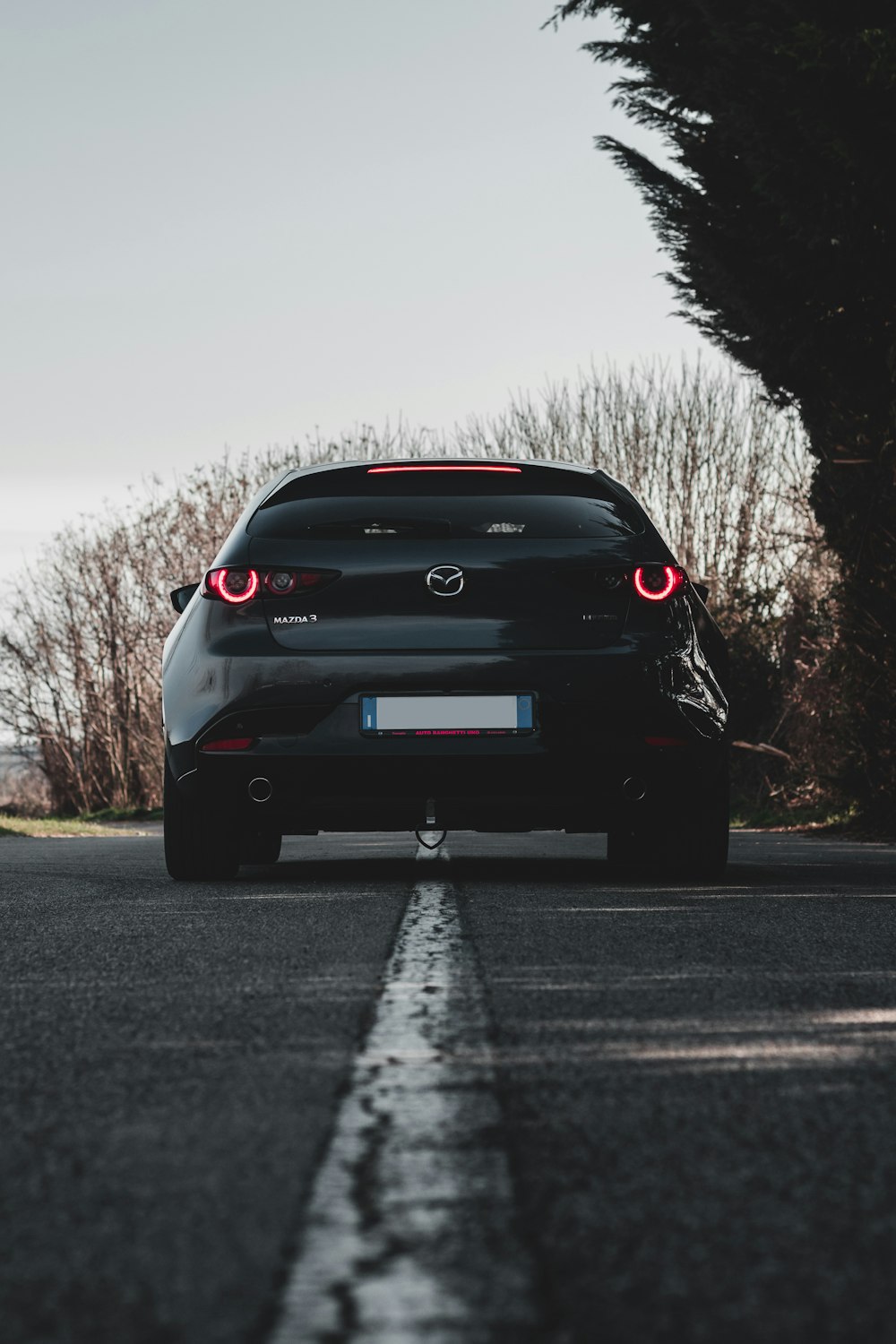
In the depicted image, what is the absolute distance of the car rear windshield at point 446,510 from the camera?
20.0 feet

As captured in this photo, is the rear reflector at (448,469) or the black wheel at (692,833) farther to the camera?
the rear reflector at (448,469)

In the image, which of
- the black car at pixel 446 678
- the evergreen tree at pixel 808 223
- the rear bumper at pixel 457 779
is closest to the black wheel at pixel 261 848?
the black car at pixel 446 678

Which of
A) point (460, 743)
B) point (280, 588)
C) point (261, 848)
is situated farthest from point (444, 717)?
point (261, 848)

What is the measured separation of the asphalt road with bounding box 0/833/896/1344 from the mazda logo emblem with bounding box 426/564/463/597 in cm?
153

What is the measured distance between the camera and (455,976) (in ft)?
12.4

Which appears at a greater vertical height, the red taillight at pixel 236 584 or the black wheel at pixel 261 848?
the red taillight at pixel 236 584

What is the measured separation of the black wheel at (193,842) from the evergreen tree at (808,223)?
552 centimetres

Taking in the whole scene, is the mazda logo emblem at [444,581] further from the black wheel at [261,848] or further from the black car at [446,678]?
the black wheel at [261,848]

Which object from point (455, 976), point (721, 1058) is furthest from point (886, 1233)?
point (455, 976)

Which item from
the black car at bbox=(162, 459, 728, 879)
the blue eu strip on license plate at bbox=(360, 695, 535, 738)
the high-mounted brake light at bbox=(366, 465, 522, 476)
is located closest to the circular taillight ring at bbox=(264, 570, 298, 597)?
the black car at bbox=(162, 459, 728, 879)

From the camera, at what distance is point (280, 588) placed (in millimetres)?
5996

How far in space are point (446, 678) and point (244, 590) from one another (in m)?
0.84

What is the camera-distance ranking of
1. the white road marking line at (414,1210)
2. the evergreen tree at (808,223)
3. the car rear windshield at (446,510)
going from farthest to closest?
the evergreen tree at (808,223) < the car rear windshield at (446,510) < the white road marking line at (414,1210)

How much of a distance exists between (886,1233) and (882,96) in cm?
882
